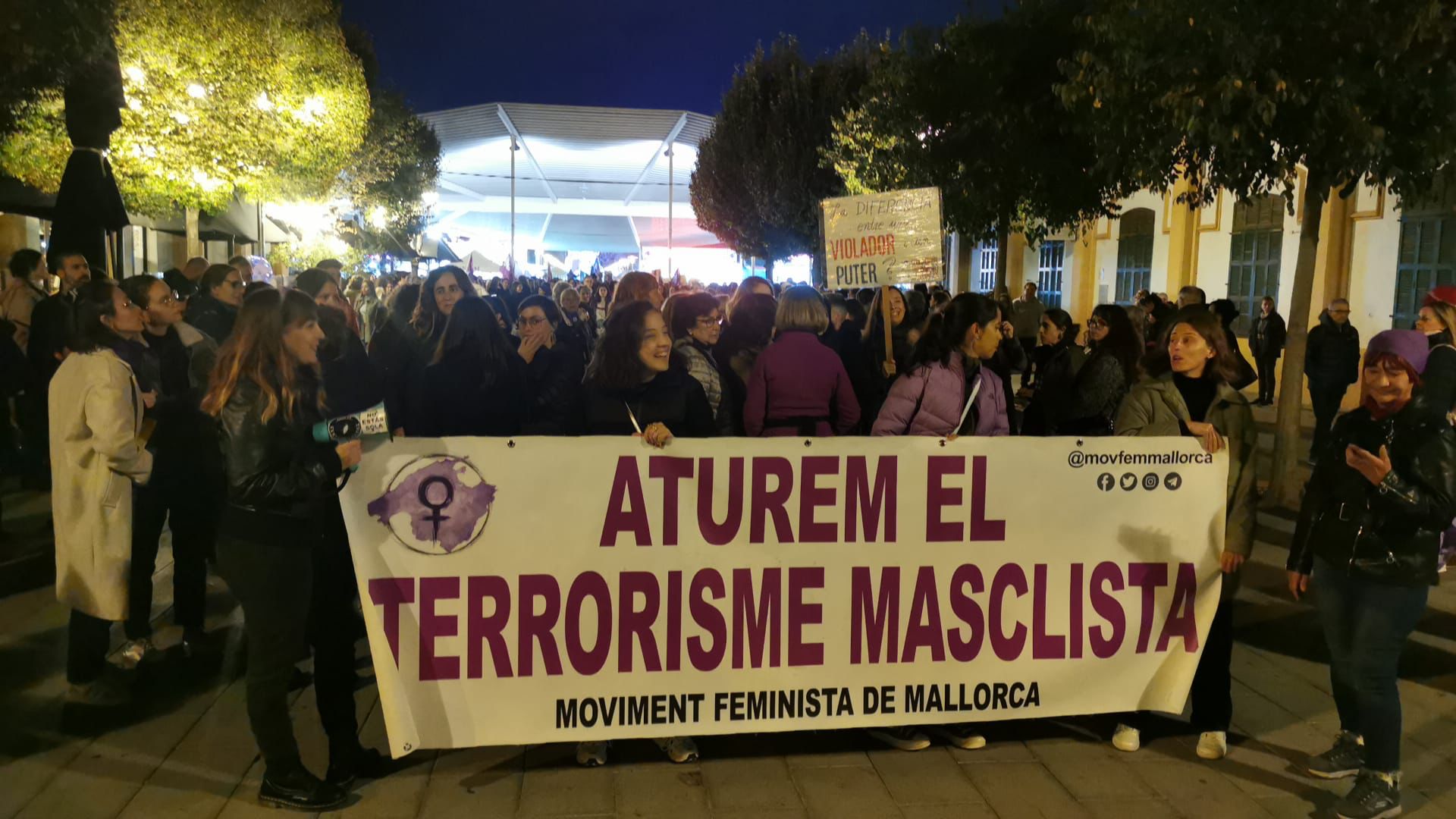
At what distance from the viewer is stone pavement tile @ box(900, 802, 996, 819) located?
146 inches

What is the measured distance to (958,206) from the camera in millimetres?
13469

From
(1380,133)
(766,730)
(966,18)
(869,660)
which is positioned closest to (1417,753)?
(869,660)

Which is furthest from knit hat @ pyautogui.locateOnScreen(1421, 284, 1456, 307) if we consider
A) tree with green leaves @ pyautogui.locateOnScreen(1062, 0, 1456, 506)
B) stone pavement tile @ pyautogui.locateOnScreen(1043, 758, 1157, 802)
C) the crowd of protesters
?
stone pavement tile @ pyautogui.locateOnScreen(1043, 758, 1157, 802)

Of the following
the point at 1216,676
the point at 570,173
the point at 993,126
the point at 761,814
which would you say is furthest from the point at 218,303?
the point at 570,173

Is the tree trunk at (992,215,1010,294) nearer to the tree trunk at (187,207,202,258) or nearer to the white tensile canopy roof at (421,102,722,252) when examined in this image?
the tree trunk at (187,207,202,258)

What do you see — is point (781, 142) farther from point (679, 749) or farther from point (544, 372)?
point (679, 749)

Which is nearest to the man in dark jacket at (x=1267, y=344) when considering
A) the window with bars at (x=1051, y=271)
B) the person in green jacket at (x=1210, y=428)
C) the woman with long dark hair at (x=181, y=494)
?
the window with bars at (x=1051, y=271)

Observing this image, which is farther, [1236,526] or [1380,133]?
[1380,133]

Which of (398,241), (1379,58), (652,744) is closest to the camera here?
(652,744)

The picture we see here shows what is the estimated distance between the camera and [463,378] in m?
4.98

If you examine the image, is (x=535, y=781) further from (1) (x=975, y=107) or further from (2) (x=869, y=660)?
(1) (x=975, y=107)

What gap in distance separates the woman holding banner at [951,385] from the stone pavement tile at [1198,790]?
690 mm

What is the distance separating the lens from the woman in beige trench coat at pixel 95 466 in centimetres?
438

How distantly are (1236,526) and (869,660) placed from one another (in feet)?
4.98
